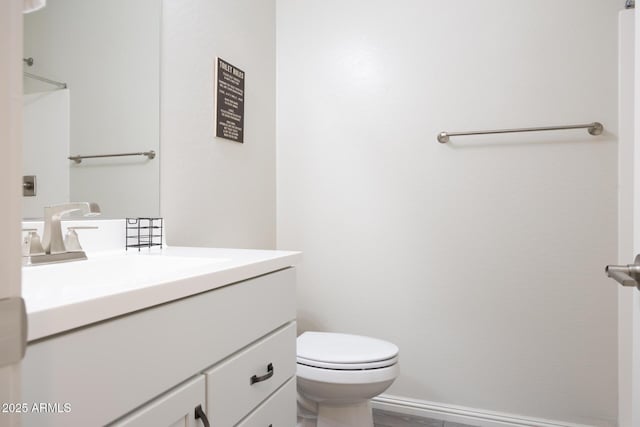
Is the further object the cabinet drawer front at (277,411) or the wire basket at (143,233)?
the wire basket at (143,233)

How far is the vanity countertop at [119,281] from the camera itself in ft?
1.51

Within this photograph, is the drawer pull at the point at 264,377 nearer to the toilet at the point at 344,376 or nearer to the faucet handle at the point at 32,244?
the toilet at the point at 344,376

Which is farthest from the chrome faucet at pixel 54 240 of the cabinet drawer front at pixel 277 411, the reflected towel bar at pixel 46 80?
the cabinet drawer front at pixel 277 411

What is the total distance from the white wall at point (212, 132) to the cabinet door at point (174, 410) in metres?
0.71

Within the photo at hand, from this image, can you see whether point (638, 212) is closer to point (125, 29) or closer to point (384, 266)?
point (384, 266)

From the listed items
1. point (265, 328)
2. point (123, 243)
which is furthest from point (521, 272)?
point (123, 243)

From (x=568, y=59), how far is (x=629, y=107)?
0.31 m

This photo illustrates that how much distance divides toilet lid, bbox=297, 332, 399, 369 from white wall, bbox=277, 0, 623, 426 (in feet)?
1.24

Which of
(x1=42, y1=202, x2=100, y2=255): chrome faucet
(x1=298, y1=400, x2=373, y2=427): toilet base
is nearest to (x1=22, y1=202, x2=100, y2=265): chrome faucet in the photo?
(x1=42, y1=202, x2=100, y2=255): chrome faucet

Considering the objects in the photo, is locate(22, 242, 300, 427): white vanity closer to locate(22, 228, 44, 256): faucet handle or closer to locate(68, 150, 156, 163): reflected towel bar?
locate(22, 228, 44, 256): faucet handle

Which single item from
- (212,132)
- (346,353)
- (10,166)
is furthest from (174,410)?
(212,132)

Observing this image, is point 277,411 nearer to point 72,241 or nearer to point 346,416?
point 346,416

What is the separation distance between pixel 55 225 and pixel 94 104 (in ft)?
1.31

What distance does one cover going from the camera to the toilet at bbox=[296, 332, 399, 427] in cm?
128
